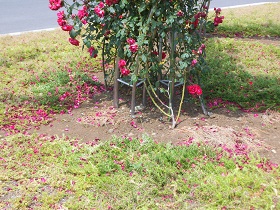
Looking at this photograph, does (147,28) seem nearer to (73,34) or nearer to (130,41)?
(130,41)

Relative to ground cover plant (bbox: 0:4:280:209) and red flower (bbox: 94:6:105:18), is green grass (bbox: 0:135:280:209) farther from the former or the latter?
red flower (bbox: 94:6:105:18)

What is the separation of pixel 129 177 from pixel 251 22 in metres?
6.09

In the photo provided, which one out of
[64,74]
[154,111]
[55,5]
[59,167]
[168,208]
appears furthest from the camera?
[64,74]

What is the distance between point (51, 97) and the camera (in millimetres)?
4406

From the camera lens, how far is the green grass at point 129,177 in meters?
2.81

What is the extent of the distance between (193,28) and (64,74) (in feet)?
6.44

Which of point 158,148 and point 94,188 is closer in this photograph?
point 94,188

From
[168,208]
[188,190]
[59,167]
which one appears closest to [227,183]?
[188,190]

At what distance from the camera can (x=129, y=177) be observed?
10.0ft

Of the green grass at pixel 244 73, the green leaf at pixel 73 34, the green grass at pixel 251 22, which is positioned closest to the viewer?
the green leaf at pixel 73 34

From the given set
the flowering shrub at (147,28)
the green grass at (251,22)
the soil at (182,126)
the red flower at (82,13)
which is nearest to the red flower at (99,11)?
the flowering shrub at (147,28)

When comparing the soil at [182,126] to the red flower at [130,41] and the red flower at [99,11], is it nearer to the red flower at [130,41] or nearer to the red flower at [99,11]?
the red flower at [130,41]

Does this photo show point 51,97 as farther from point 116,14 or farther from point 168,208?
point 168,208

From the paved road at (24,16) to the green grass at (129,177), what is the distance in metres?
4.84
